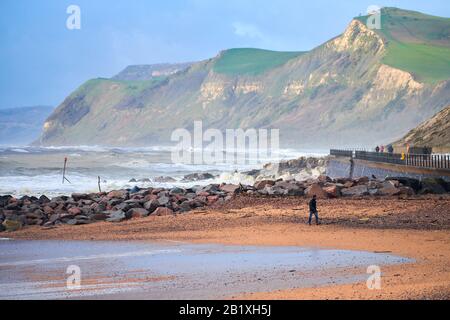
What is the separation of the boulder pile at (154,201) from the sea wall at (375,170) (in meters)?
2.29

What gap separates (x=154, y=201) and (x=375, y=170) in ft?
55.3

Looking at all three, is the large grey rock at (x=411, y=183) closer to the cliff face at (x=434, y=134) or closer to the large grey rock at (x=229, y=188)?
the large grey rock at (x=229, y=188)

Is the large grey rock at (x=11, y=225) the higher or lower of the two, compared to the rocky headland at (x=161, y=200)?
lower

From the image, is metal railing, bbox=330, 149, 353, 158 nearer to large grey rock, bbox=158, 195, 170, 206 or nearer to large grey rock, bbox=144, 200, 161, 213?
large grey rock, bbox=158, 195, 170, 206

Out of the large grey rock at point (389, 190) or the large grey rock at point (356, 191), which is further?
the large grey rock at point (356, 191)

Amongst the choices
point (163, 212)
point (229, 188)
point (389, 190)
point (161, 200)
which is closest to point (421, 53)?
point (229, 188)

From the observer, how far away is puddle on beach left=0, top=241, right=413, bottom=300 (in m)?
13.3

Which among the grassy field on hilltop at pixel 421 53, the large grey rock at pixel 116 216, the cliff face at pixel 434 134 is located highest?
the grassy field on hilltop at pixel 421 53

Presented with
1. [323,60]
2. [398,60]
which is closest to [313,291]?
[398,60]

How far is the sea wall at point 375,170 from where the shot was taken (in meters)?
31.6

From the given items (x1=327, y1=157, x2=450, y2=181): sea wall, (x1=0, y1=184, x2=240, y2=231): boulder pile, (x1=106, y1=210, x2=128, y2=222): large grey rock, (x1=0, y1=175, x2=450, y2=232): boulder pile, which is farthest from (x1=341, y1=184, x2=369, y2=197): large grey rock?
(x1=106, y1=210, x2=128, y2=222): large grey rock

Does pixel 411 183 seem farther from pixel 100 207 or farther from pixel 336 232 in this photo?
pixel 100 207

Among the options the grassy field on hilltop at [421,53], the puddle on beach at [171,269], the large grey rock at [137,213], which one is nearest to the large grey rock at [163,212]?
the large grey rock at [137,213]
